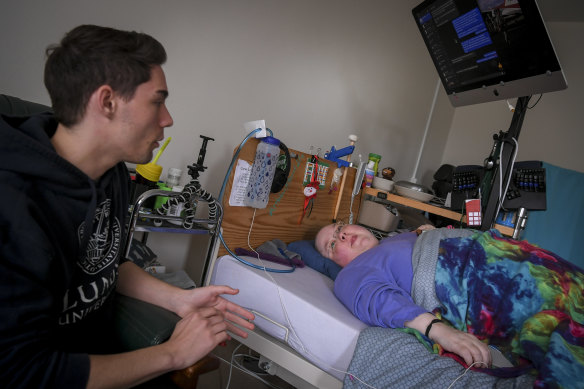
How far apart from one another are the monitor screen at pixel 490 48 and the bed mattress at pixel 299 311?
1411mm

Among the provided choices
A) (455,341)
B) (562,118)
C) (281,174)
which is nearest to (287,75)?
(281,174)

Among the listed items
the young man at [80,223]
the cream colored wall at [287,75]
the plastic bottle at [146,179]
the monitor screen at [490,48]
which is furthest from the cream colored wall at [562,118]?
the young man at [80,223]

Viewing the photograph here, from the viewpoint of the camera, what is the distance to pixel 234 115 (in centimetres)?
207

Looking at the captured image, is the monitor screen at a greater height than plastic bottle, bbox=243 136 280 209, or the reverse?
the monitor screen

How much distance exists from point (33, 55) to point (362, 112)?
2281mm

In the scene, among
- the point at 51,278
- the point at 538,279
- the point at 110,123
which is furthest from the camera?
the point at 538,279

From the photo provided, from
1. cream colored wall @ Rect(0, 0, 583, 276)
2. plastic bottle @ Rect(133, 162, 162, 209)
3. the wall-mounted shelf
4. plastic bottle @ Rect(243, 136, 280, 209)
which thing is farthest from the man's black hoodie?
the wall-mounted shelf

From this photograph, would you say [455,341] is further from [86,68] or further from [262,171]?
[86,68]

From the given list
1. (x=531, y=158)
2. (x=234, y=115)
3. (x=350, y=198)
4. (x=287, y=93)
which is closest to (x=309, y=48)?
(x=287, y=93)

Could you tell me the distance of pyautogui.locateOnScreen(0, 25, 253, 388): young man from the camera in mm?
558

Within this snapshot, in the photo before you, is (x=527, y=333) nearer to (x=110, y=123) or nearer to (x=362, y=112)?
(x=110, y=123)

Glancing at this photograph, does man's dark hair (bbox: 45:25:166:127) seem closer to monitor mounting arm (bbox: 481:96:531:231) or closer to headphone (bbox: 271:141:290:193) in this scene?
headphone (bbox: 271:141:290:193)

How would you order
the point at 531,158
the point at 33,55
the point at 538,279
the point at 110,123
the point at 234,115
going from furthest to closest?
the point at 531,158 < the point at 234,115 < the point at 33,55 < the point at 538,279 < the point at 110,123

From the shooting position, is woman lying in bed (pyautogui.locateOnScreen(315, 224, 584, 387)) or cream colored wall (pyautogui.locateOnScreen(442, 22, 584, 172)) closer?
woman lying in bed (pyautogui.locateOnScreen(315, 224, 584, 387))
